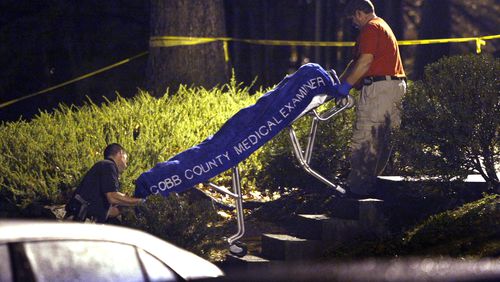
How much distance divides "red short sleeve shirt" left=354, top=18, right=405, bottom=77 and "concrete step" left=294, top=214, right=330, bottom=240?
4.64 ft

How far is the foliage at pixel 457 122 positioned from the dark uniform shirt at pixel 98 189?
8.52 feet

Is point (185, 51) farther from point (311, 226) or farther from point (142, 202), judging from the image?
point (142, 202)

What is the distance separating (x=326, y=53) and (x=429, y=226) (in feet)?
26.8

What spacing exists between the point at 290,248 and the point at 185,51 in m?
7.11

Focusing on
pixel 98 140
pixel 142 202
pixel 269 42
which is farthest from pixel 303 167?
pixel 269 42

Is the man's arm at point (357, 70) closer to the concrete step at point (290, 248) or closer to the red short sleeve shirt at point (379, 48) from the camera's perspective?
the red short sleeve shirt at point (379, 48)

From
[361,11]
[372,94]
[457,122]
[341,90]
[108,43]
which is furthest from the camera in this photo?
[108,43]

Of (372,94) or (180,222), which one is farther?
(372,94)

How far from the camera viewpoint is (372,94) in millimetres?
10805

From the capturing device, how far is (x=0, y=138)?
522 inches

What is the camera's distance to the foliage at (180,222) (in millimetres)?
10055

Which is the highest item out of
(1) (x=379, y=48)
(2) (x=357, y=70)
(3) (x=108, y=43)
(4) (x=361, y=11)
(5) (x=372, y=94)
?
(4) (x=361, y=11)


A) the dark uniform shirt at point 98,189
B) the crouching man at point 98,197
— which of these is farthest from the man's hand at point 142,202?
the dark uniform shirt at point 98,189

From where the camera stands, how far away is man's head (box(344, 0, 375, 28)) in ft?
35.7
